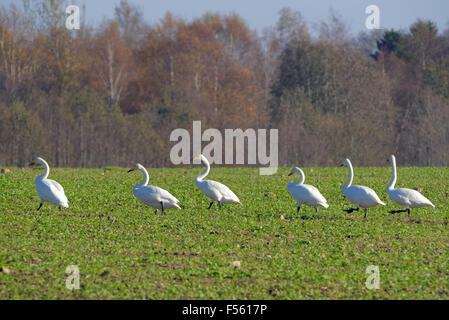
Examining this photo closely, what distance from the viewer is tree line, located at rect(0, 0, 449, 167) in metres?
43.7

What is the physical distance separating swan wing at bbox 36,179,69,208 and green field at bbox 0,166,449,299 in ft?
1.13

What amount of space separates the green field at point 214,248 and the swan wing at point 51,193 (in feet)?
1.13

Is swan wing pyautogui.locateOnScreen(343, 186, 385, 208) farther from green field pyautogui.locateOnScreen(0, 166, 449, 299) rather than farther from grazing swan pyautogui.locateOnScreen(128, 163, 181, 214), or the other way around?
grazing swan pyautogui.locateOnScreen(128, 163, 181, 214)

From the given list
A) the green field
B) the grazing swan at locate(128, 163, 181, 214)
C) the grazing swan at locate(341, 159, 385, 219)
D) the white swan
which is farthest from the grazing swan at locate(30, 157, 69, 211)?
the grazing swan at locate(341, 159, 385, 219)

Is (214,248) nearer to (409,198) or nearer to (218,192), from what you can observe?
(218,192)

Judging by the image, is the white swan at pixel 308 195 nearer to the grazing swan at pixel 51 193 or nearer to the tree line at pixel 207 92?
the grazing swan at pixel 51 193

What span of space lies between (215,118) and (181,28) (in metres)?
12.5

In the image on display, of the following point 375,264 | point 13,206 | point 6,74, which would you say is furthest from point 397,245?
point 6,74

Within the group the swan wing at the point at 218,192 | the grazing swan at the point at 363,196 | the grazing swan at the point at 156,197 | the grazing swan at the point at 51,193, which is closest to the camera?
the grazing swan at the point at 363,196

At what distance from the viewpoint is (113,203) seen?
18.0 m

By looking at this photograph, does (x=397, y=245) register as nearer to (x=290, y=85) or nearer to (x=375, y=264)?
(x=375, y=264)

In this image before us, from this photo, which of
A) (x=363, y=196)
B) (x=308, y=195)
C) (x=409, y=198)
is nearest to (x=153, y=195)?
(x=308, y=195)

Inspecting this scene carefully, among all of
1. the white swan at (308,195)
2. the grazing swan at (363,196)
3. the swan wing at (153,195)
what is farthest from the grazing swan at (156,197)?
the grazing swan at (363,196)

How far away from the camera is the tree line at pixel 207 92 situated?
4372cm
